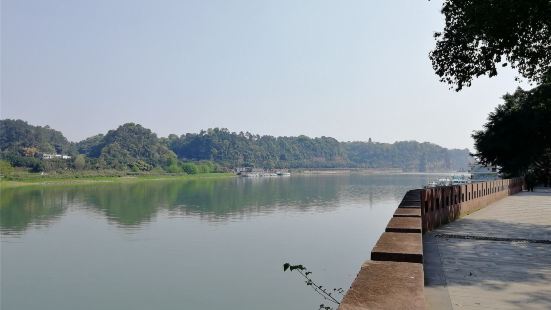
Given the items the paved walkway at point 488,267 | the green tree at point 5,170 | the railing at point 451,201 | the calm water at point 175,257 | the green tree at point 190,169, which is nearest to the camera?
the paved walkway at point 488,267

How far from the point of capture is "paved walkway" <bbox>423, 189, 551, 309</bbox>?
6305mm

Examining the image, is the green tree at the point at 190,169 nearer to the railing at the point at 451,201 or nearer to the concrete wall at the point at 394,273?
the railing at the point at 451,201

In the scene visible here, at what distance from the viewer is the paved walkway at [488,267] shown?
630 centimetres

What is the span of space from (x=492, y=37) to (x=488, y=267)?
9.55 m

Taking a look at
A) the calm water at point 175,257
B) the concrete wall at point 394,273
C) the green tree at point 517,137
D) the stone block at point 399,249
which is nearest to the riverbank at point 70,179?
the calm water at point 175,257

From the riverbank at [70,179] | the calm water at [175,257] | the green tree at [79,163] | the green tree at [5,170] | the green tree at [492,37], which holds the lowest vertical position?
the calm water at [175,257]

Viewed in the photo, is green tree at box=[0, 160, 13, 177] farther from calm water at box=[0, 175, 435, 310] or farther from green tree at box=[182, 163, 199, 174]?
green tree at box=[182, 163, 199, 174]

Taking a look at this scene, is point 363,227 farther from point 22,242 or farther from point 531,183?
point 22,242

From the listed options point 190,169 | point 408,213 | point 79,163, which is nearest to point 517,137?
point 408,213

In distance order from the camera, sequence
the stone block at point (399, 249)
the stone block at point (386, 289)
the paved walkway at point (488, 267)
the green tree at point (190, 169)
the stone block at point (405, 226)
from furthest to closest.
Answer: the green tree at point (190, 169) < the stone block at point (405, 226) < the paved walkway at point (488, 267) < the stone block at point (399, 249) < the stone block at point (386, 289)

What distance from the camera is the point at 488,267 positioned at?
332 inches

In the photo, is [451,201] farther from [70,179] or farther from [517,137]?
[70,179]

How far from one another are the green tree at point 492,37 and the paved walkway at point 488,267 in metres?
6.46

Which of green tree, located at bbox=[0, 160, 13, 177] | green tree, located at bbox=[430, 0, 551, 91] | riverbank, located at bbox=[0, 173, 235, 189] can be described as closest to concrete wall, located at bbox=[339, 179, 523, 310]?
green tree, located at bbox=[430, 0, 551, 91]
